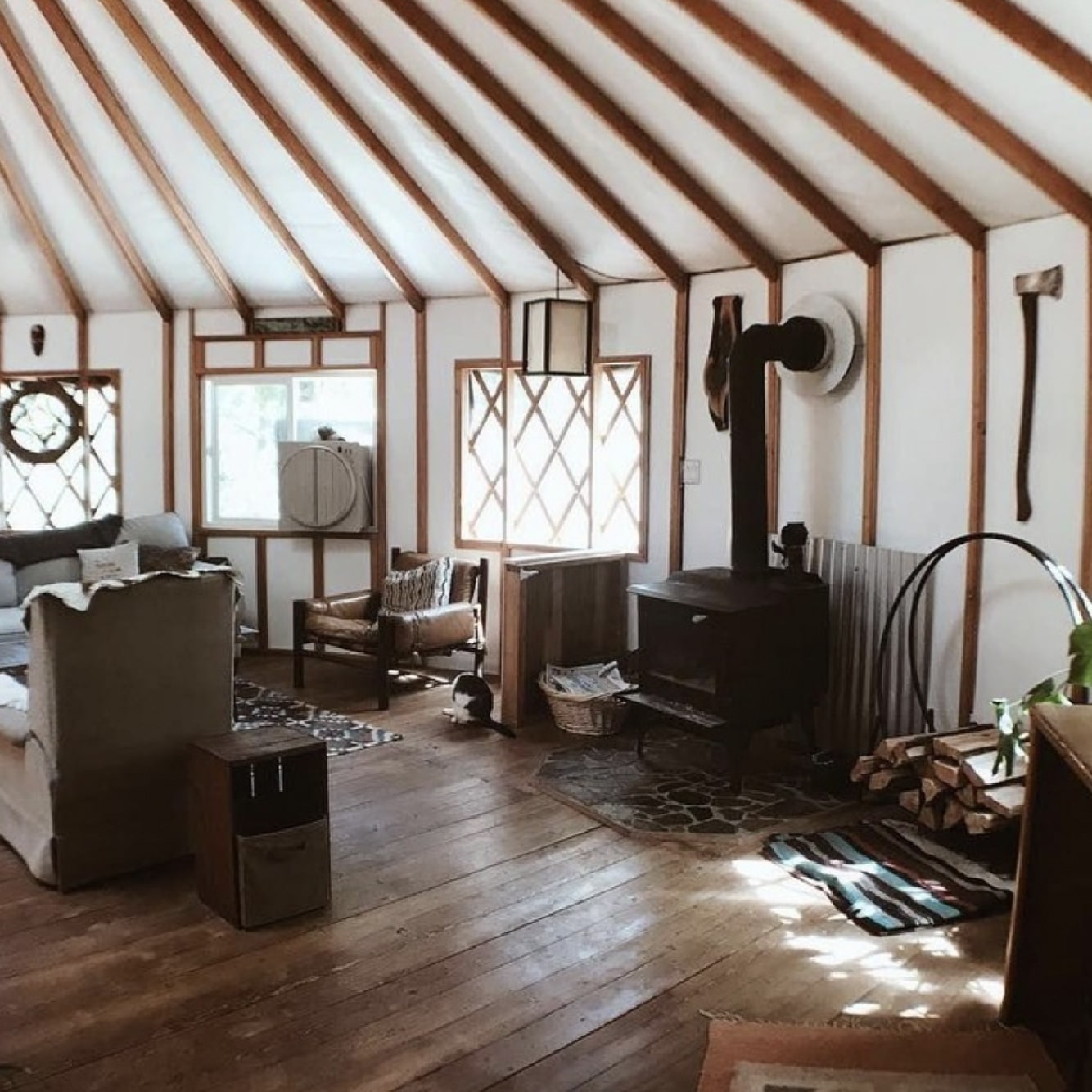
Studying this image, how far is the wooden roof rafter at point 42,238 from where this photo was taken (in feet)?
17.9

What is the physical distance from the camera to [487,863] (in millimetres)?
3398

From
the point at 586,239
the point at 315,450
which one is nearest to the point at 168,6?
the point at 586,239

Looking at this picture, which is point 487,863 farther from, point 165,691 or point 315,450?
point 315,450

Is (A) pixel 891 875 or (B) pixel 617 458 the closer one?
(A) pixel 891 875

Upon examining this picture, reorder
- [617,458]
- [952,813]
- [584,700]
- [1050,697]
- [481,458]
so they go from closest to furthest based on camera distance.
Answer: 1. [1050,697]
2. [952,813]
3. [584,700]
4. [617,458]
5. [481,458]

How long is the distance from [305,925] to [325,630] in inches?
102

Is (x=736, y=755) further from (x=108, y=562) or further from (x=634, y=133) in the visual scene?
(x=108, y=562)

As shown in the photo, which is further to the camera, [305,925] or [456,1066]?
[305,925]

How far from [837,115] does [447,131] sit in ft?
5.54

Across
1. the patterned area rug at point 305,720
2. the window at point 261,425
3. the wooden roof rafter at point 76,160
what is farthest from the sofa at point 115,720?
the window at point 261,425

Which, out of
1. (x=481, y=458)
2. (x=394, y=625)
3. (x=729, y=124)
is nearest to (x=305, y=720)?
(x=394, y=625)

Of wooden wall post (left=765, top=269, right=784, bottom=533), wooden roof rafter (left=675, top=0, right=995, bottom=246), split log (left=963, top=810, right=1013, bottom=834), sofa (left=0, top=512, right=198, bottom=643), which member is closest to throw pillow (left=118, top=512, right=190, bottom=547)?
sofa (left=0, top=512, right=198, bottom=643)

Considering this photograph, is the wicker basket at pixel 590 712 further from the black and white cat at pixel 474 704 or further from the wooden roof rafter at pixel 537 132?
the wooden roof rafter at pixel 537 132

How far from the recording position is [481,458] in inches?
234
